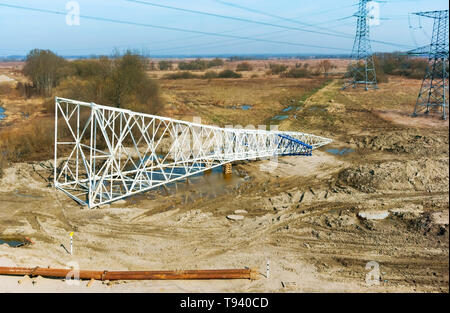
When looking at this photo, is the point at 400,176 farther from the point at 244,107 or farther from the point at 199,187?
the point at 244,107

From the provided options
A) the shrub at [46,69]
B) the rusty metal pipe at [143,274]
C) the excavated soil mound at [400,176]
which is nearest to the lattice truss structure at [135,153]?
the rusty metal pipe at [143,274]

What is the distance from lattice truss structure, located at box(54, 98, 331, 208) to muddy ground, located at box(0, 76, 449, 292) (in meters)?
1.06

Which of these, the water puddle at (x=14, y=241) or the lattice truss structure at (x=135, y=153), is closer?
the water puddle at (x=14, y=241)

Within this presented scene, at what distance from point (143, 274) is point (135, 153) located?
60.9 ft

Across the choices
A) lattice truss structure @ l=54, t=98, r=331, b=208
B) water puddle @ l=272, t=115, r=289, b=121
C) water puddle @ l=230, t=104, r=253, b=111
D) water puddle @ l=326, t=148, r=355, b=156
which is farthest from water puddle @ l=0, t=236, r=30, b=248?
water puddle @ l=230, t=104, r=253, b=111

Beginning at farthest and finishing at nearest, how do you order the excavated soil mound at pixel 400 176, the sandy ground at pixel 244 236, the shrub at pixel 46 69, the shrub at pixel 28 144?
the shrub at pixel 46 69 < the shrub at pixel 28 144 < the excavated soil mound at pixel 400 176 < the sandy ground at pixel 244 236

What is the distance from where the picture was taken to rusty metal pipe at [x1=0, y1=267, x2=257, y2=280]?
42.9ft

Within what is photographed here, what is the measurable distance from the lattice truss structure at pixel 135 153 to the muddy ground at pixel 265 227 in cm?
106

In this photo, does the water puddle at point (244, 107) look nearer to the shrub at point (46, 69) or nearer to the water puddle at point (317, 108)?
the water puddle at point (317, 108)

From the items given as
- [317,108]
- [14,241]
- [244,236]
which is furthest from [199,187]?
[317,108]

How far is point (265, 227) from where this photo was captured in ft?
57.4

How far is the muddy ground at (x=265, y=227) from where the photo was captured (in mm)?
13539

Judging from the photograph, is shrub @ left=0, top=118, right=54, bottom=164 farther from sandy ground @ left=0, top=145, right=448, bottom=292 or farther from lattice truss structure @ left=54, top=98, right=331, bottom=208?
sandy ground @ left=0, top=145, right=448, bottom=292

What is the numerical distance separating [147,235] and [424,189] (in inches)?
657
